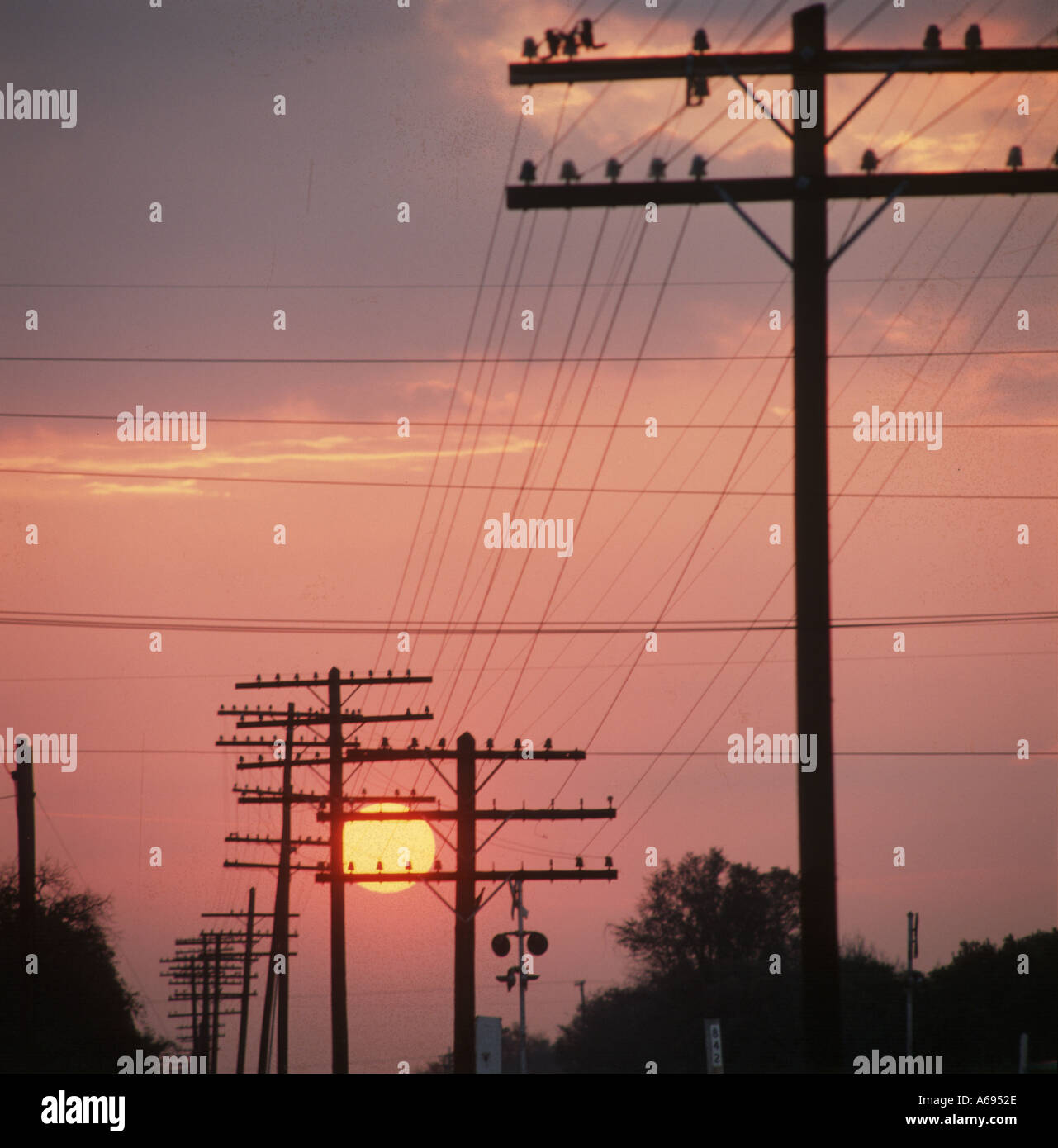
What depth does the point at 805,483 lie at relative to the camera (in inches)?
515

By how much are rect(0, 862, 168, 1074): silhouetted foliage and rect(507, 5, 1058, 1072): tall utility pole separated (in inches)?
1403

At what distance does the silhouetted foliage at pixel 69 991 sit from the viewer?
49.5m

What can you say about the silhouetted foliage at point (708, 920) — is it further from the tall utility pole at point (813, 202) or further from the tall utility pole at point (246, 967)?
the tall utility pole at point (813, 202)

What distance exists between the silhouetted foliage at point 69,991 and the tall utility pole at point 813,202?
117 feet

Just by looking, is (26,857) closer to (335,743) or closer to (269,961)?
(335,743)

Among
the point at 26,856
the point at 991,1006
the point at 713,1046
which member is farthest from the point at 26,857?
the point at 991,1006

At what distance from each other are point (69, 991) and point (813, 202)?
178 ft

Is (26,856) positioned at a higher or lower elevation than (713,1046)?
higher

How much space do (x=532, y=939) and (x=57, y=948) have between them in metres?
34.1

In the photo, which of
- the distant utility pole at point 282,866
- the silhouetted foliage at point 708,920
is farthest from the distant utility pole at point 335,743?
the silhouetted foliage at point 708,920

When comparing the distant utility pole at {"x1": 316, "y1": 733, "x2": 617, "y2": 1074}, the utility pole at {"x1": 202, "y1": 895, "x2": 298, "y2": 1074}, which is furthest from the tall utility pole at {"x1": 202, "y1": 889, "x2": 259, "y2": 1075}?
the distant utility pole at {"x1": 316, "y1": 733, "x2": 617, "y2": 1074}

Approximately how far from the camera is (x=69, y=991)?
60.1m
